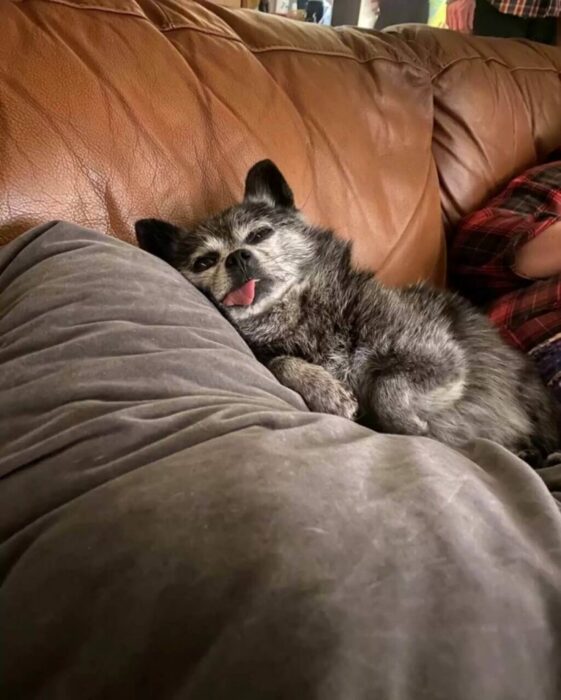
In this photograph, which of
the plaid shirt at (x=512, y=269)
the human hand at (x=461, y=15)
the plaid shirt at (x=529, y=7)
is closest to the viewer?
the plaid shirt at (x=512, y=269)

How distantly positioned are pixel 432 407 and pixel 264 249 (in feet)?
1.64

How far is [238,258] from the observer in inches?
54.6

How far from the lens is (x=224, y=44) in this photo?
157 centimetres

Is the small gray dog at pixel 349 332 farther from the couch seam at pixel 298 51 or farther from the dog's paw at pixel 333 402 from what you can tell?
the couch seam at pixel 298 51

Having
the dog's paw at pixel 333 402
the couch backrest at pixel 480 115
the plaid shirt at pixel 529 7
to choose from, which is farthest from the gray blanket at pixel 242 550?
the plaid shirt at pixel 529 7

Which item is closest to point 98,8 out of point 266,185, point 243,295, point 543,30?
point 266,185

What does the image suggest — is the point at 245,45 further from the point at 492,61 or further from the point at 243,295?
the point at 492,61

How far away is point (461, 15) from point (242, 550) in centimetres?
338

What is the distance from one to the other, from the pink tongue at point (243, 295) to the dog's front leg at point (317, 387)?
0.52ft

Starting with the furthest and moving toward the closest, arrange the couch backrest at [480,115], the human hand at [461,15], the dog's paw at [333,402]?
the human hand at [461,15] → the couch backrest at [480,115] → the dog's paw at [333,402]

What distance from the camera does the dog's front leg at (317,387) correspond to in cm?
120

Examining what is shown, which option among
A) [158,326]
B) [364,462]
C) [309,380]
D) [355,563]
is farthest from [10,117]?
[355,563]

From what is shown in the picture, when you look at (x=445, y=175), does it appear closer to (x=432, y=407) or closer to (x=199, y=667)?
(x=432, y=407)

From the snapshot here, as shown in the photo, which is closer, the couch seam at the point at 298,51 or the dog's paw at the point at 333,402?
the dog's paw at the point at 333,402
